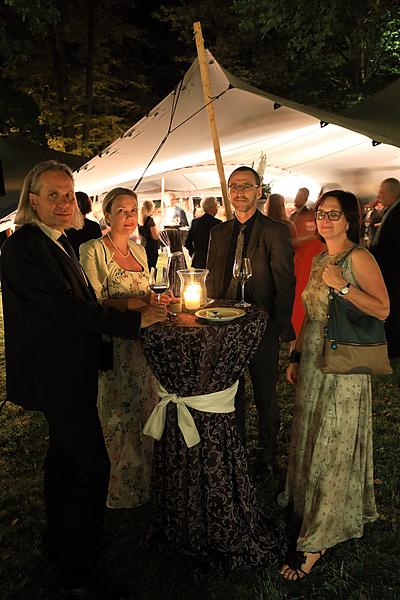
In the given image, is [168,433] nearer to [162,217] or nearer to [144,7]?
[162,217]

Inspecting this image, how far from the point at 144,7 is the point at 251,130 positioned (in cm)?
1948

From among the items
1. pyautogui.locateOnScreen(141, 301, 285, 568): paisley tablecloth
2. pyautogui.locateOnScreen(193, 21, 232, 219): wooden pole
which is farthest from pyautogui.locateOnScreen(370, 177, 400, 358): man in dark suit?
pyautogui.locateOnScreen(141, 301, 285, 568): paisley tablecloth

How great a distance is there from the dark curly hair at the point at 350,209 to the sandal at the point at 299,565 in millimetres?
1724

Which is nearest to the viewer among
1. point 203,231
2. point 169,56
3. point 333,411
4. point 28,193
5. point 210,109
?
point 28,193

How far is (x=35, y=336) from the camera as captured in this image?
240cm

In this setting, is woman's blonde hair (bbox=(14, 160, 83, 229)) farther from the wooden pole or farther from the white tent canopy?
the white tent canopy

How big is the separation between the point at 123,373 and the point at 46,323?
100cm

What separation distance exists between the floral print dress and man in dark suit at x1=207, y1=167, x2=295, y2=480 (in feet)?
2.02

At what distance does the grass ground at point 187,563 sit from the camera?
2.71 metres

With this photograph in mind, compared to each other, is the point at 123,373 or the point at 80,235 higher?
the point at 80,235

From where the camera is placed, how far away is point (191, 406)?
264 cm

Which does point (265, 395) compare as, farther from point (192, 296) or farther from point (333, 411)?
point (192, 296)

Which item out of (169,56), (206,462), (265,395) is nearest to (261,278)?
(265,395)

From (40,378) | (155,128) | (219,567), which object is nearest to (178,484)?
(219,567)
